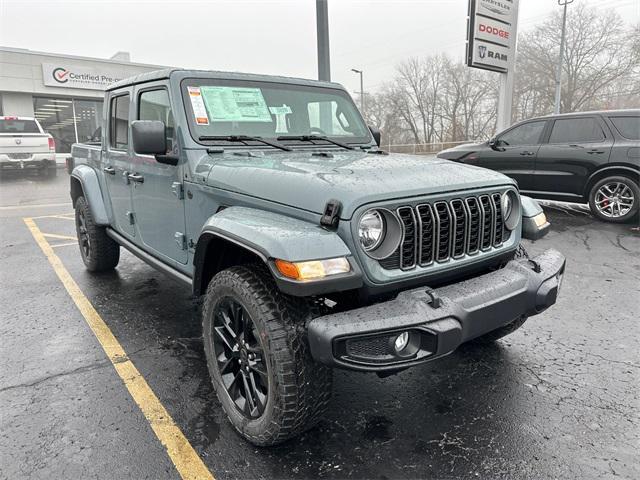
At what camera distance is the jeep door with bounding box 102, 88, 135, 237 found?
4.02m

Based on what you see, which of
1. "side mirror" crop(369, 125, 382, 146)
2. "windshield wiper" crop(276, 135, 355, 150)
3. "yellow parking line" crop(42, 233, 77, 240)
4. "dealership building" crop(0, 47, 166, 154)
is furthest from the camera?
"dealership building" crop(0, 47, 166, 154)

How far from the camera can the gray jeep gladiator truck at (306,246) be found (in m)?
2.00

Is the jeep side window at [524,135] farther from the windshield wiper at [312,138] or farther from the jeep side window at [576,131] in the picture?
the windshield wiper at [312,138]

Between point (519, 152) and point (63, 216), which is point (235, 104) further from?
point (63, 216)

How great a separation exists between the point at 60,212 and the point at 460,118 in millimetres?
39600

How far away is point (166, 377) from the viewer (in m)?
3.05

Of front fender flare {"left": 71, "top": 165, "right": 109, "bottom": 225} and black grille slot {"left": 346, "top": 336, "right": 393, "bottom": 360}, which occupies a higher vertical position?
front fender flare {"left": 71, "top": 165, "right": 109, "bottom": 225}

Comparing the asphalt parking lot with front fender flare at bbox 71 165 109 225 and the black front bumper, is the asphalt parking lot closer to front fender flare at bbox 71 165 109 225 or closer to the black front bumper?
the black front bumper

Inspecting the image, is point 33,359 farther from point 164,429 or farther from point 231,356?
point 231,356

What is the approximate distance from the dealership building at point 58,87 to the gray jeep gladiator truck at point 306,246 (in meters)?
20.4

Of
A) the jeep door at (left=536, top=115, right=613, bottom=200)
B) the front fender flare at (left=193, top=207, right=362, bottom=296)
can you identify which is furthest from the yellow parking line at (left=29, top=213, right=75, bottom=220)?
the jeep door at (left=536, top=115, right=613, bottom=200)

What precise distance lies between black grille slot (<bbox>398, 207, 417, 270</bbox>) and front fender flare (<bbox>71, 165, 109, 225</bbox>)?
11.4 ft

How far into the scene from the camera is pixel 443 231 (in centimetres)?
237

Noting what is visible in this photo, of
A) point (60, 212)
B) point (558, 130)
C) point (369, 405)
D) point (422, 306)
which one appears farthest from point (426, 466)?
point (60, 212)
